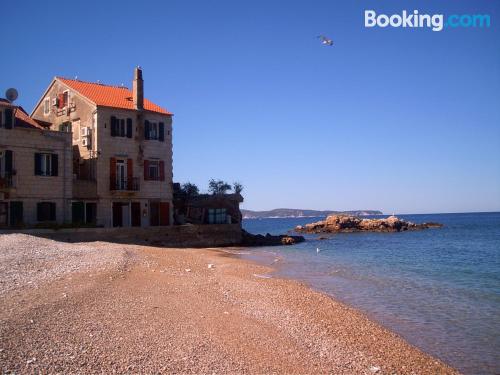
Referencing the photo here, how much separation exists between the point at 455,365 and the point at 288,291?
773 centimetres

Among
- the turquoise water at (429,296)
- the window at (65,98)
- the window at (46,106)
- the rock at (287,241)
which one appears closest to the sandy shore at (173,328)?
the turquoise water at (429,296)

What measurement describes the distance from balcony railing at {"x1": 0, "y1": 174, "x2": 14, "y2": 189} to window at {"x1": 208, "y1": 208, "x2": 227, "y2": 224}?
1630 cm

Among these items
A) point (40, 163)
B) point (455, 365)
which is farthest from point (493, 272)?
point (40, 163)

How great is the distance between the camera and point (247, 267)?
25344 mm

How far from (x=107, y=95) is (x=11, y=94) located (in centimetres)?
715

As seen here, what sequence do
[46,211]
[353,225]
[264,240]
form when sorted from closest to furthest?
1. [46,211]
2. [264,240]
3. [353,225]

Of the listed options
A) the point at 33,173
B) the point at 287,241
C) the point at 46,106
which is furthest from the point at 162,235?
the point at 287,241

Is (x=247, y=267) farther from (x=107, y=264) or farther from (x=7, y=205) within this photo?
(x=7, y=205)

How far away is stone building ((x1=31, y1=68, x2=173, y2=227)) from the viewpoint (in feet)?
112

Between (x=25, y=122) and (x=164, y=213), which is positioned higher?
(x=25, y=122)

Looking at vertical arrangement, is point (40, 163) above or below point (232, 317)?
above

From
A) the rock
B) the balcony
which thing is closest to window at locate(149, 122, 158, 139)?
the balcony

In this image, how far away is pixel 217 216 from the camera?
41.8 m

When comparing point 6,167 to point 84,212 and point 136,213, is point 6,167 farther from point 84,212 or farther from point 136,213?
point 136,213
